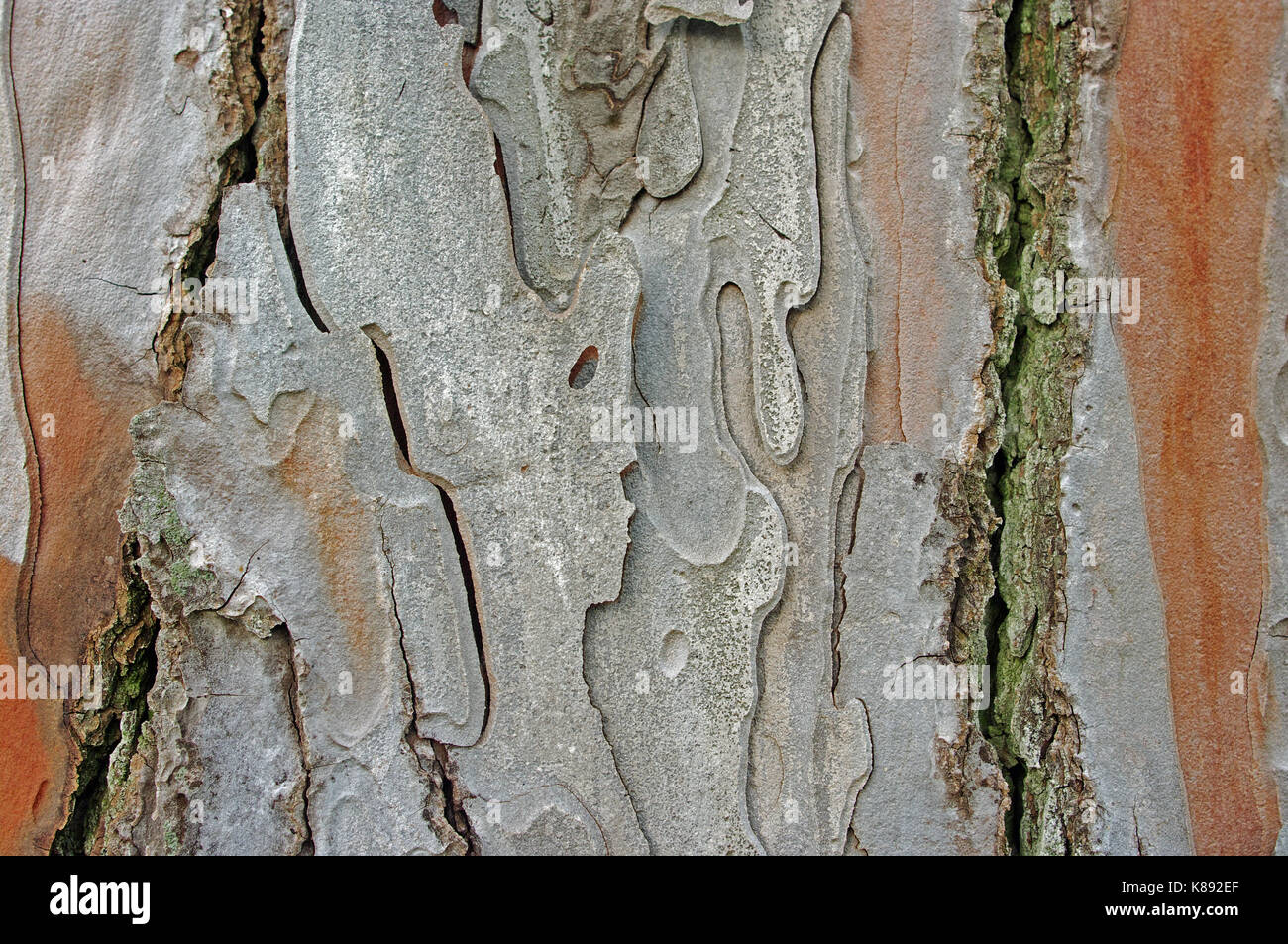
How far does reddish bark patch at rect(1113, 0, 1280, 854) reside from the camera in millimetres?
1048

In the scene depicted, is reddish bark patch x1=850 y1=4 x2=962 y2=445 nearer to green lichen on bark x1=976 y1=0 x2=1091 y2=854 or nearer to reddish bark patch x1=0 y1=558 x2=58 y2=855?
green lichen on bark x1=976 y1=0 x2=1091 y2=854

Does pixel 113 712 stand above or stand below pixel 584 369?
below

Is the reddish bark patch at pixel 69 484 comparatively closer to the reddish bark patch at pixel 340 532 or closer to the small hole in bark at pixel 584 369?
the reddish bark patch at pixel 340 532

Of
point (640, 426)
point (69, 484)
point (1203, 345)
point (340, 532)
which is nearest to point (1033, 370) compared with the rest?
point (1203, 345)

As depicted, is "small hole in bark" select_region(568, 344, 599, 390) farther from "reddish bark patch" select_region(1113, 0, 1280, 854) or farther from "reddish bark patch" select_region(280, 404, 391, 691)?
"reddish bark patch" select_region(1113, 0, 1280, 854)

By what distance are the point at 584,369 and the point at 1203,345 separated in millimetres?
735

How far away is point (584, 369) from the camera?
43.1 inches

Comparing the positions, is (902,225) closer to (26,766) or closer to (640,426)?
(640,426)

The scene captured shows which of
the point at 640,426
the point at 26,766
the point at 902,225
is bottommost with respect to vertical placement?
the point at 26,766

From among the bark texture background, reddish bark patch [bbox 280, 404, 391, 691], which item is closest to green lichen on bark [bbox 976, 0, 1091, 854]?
the bark texture background

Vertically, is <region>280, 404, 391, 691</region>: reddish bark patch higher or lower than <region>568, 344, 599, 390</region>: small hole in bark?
lower

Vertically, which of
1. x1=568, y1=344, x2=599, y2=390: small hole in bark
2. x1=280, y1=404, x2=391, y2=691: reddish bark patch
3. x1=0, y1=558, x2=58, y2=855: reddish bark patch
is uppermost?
x1=568, y1=344, x2=599, y2=390: small hole in bark

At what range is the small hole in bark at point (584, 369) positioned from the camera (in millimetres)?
1085

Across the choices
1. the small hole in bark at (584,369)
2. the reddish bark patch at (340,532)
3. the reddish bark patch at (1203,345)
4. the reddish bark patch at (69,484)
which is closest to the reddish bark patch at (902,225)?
the reddish bark patch at (1203,345)
